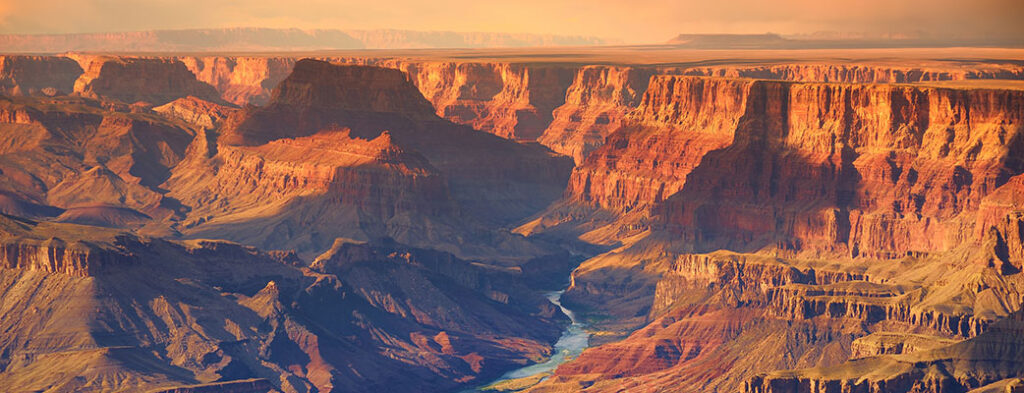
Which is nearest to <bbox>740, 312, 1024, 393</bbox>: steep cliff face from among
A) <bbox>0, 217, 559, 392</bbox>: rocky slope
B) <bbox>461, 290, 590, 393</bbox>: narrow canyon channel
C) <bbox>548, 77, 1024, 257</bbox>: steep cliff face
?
<bbox>461, 290, 590, 393</bbox>: narrow canyon channel

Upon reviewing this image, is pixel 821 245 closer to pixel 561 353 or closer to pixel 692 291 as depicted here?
pixel 692 291

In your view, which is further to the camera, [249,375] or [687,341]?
[687,341]

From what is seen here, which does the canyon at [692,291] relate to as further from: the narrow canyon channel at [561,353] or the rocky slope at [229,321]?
the narrow canyon channel at [561,353]

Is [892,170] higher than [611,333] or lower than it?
higher

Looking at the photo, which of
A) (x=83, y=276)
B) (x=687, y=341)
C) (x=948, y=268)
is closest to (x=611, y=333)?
(x=687, y=341)

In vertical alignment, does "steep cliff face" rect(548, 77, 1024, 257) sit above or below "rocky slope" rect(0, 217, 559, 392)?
above

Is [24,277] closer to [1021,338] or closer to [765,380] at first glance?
[765,380]

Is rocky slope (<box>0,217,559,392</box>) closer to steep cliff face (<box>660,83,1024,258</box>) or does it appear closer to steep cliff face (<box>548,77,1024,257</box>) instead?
steep cliff face (<box>660,83,1024,258</box>)

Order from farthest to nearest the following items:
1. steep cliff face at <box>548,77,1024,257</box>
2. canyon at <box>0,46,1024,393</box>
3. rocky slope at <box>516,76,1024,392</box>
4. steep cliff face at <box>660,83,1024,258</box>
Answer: steep cliff face at <box>548,77,1024,257</box>, steep cliff face at <box>660,83,1024,258</box>, rocky slope at <box>516,76,1024,392</box>, canyon at <box>0,46,1024,393</box>

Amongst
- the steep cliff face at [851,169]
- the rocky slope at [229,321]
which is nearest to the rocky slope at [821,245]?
the steep cliff face at [851,169]
